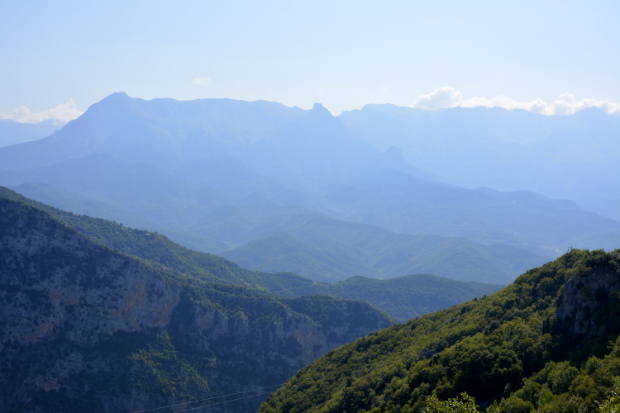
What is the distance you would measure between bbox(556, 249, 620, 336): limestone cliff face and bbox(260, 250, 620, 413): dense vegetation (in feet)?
0.19

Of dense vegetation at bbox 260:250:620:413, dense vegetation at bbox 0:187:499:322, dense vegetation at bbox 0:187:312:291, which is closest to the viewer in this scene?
dense vegetation at bbox 260:250:620:413

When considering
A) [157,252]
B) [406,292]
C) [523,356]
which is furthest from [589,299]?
[406,292]

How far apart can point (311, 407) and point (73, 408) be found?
37.3 metres

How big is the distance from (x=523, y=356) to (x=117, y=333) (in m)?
65.6

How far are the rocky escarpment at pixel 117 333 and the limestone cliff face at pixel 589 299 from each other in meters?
59.8

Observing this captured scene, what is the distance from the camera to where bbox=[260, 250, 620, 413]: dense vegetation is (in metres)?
21.9

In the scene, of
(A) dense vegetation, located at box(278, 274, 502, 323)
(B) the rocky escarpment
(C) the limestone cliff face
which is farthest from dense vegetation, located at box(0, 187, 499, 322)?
(C) the limestone cliff face

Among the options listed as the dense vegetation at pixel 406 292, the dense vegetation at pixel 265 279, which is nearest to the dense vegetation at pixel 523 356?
the dense vegetation at pixel 265 279

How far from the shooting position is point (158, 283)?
78.4m

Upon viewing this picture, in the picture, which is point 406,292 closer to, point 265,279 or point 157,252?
point 265,279

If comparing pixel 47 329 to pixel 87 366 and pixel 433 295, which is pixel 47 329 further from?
pixel 433 295

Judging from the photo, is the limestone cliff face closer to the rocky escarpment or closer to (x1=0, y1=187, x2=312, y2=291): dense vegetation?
the rocky escarpment

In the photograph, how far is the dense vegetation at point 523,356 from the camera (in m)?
21.9

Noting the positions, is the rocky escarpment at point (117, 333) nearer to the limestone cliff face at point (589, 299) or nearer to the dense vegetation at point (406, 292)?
the dense vegetation at point (406, 292)
